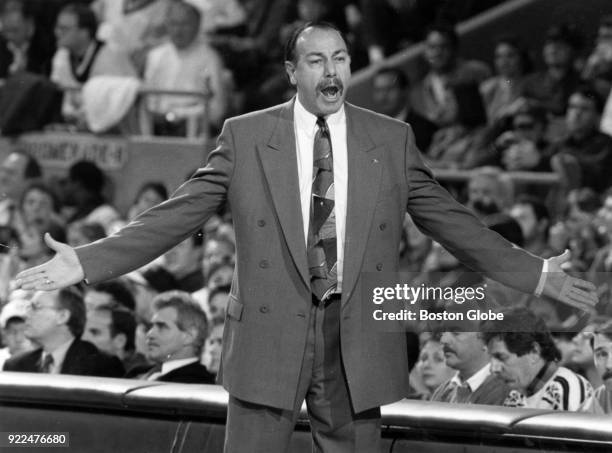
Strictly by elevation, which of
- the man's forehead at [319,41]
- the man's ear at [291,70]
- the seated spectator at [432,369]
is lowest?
the seated spectator at [432,369]

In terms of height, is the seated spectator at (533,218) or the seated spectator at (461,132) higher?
the seated spectator at (461,132)

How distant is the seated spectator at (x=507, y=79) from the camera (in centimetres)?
833

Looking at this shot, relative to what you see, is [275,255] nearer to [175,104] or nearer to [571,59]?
[571,59]

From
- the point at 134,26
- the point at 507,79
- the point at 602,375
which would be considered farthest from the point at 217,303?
the point at 134,26

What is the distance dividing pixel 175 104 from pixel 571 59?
2.63 metres

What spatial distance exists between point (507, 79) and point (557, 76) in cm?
33

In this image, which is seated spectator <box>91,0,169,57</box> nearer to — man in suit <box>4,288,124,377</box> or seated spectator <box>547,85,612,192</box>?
seated spectator <box>547,85,612,192</box>

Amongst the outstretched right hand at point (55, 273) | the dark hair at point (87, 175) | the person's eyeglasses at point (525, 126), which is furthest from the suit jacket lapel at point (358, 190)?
the dark hair at point (87, 175)

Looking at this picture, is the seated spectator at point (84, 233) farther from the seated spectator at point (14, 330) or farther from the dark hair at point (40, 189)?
the seated spectator at point (14, 330)

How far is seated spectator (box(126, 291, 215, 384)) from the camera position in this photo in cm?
538

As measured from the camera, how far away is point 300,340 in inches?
131

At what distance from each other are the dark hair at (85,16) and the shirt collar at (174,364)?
4781 millimetres

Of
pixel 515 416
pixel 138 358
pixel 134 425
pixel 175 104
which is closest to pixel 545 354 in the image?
pixel 515 416

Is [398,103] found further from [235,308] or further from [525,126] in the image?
[235,308]
